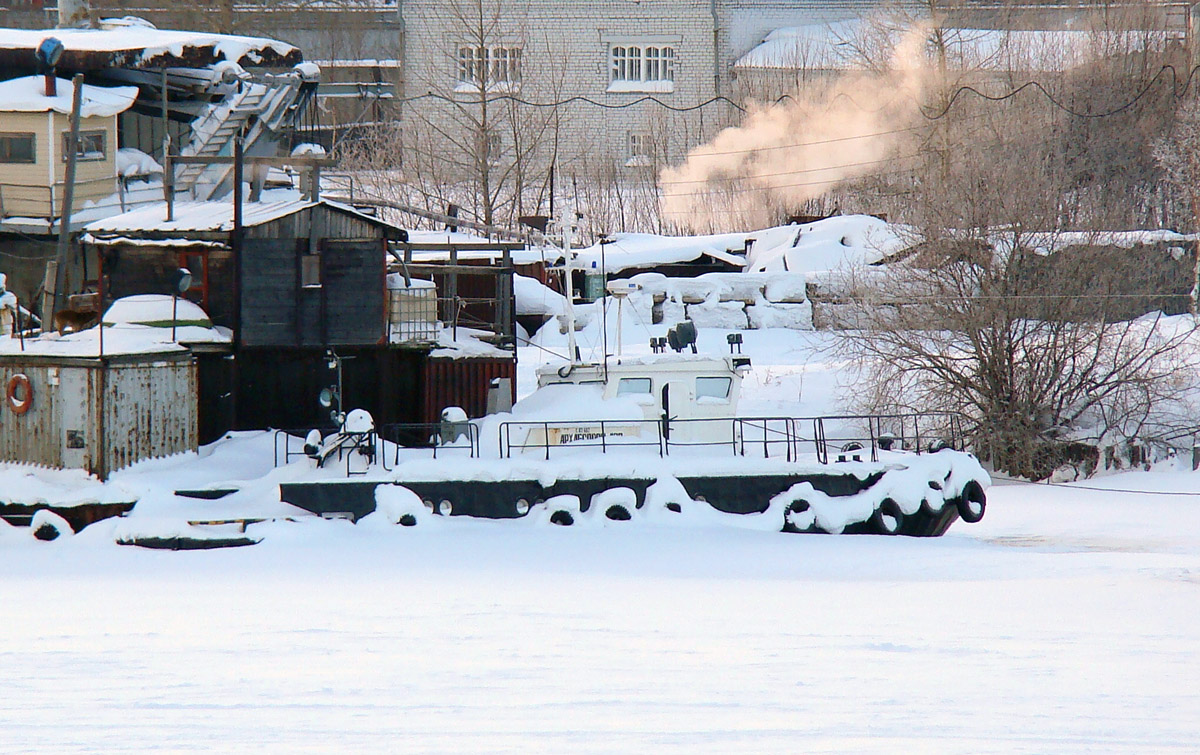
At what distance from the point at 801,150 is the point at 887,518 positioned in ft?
102

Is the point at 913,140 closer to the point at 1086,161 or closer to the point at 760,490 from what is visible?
the point at 1086,161

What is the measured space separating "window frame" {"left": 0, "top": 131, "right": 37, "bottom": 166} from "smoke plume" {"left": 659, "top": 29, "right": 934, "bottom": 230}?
71.8 feet

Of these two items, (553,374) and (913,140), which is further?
(913,140)

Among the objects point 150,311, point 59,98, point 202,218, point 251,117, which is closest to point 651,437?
point 150,311

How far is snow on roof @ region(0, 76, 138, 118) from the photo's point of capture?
1251 inches

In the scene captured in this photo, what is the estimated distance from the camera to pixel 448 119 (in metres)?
50.0

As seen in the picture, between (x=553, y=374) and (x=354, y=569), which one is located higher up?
(x=553, y=374)

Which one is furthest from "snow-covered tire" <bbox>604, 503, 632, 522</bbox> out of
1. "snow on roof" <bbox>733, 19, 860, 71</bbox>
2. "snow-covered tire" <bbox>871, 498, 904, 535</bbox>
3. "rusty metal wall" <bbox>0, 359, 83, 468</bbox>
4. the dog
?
"snow on roof" <bbox>733, 19, 860, 71</bbox>

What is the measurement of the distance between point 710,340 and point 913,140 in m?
17.0

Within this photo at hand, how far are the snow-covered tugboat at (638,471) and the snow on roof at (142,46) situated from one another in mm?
19300

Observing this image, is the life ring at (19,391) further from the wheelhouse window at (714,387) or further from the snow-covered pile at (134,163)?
the snow-covered pile at (134,163)

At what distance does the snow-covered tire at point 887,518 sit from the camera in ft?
57.9

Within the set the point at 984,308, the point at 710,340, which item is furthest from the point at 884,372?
the point at 710,340

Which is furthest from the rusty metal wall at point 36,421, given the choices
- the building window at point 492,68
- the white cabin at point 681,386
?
the building window at point 492,68
